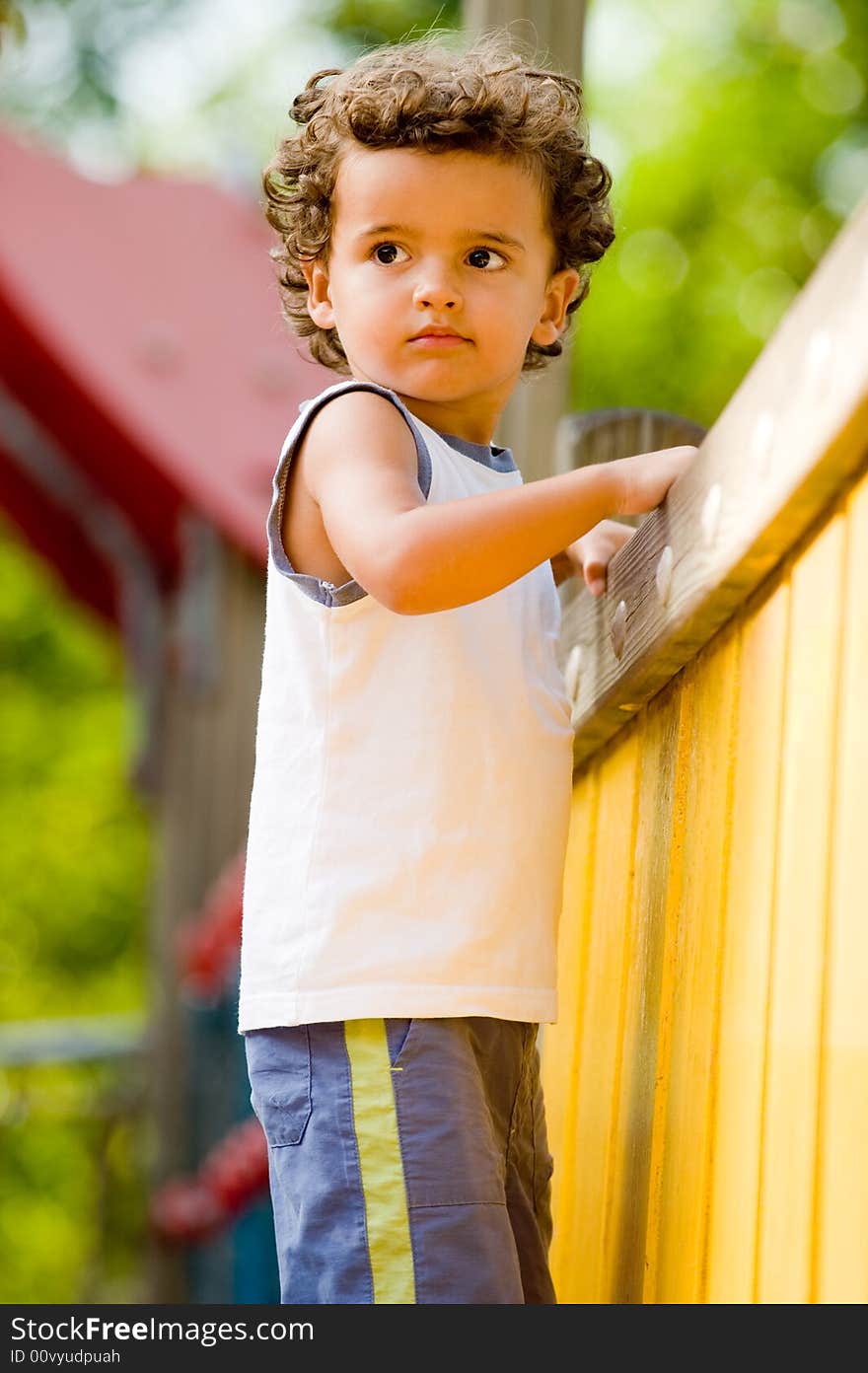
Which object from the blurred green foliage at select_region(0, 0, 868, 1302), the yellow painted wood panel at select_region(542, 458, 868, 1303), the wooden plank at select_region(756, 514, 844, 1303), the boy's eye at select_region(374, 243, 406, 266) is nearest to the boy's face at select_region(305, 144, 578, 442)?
the boy's eye at select_region(374, 243, 406, 266)

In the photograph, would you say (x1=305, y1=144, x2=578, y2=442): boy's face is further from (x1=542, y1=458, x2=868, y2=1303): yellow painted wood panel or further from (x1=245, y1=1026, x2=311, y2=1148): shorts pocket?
(x1=245, y1=1026, x2=311, y2=1148): shorts pocket

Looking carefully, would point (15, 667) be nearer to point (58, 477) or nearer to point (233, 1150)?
point (58, 477)

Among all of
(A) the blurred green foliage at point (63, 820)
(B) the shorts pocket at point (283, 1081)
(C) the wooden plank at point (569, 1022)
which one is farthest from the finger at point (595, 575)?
(A) the blurred green foliage at point (63, 820)

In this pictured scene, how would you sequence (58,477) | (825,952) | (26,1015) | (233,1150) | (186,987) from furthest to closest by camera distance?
1. (26,1015)
2. (58,477)
3. (186,987)
4. (233,1150)
5. (825,952)

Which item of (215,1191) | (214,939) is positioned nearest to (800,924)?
(214,939)

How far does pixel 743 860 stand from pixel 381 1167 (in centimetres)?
34

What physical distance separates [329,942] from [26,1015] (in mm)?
11686

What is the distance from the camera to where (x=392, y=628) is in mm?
1329

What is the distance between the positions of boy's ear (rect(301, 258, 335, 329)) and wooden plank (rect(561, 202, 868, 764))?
34 cm

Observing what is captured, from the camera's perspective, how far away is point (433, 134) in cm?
140

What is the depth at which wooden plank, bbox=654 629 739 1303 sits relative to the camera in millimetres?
1177

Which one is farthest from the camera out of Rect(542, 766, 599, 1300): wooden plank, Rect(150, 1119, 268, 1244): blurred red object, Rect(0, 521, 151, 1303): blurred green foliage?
Rect(0, 521, 151, 1303): blurred green foliage

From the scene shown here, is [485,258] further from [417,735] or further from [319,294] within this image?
[417,735]

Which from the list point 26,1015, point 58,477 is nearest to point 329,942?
point 58,477
